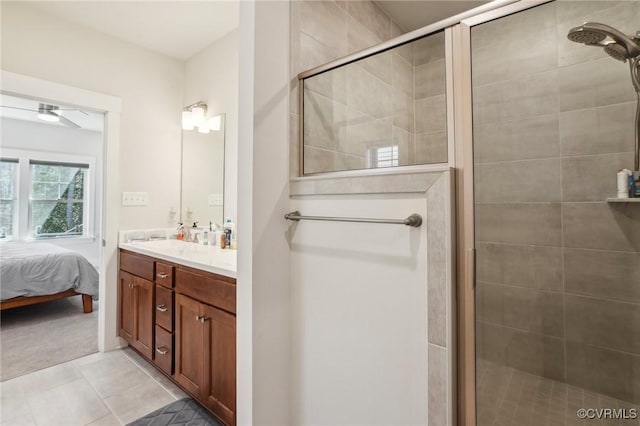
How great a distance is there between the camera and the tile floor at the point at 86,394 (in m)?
1.74

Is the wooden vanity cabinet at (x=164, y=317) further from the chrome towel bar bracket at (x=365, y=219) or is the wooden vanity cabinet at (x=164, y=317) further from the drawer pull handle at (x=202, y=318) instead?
the chrome towel bar bracket at (x=365, y=219)

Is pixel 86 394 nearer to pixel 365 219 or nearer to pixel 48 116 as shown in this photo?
pixel 365 219

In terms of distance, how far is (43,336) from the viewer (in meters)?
2.79

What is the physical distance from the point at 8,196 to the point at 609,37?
6.62 m

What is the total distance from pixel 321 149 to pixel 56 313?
12.2ft

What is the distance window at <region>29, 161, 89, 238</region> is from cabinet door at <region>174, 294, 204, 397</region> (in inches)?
183

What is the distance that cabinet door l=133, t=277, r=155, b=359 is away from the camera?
212 cm

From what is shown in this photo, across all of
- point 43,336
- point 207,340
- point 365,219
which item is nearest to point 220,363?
point 207,340

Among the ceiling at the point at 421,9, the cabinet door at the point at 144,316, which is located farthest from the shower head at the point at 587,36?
the cabinet door at the point at 144,316

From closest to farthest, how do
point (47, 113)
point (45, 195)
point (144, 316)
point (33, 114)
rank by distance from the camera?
point (144, 316)
point (47, 113)
point (33, 114)
point (45, 195)

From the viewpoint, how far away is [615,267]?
0.96 m

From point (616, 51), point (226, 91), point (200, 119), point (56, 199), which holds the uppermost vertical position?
point (226, 91)

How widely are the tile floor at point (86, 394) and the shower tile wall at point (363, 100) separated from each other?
171 cm

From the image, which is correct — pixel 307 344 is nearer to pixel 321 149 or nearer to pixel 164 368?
pixel 321 149
